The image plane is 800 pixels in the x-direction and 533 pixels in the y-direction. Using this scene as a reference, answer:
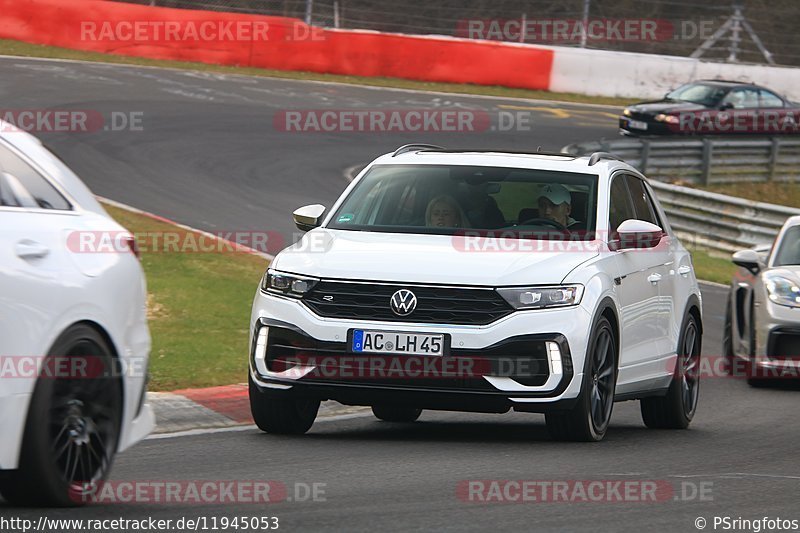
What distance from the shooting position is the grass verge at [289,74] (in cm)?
3231

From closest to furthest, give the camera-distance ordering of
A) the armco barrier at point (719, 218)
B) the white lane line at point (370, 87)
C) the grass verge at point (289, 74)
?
1. the armco barrier at point (719, 218)
2. the white lane line at point (370, 87)
3. the grass verge at point (289, 74)

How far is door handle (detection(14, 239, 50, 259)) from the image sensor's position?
601 centimetres

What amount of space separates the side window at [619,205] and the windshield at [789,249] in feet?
12.8

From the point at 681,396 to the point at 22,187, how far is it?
599 cm

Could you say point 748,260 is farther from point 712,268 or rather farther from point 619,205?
point 712,268

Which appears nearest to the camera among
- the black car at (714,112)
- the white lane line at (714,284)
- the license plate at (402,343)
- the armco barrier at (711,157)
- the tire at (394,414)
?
the license plate at (402,343)

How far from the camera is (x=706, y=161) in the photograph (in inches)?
1177

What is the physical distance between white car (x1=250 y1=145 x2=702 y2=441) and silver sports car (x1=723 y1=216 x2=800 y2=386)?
351 cm

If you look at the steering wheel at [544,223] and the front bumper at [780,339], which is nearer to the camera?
the steering wheel at [544,223]

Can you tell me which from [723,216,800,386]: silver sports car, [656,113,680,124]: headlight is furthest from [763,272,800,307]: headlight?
[656,113,680,124]: headlight

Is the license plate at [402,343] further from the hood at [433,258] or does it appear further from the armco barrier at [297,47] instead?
the armco barrier at [297,47]

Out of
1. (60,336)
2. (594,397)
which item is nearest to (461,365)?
(594,397)

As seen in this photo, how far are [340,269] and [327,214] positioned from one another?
4.10 ft

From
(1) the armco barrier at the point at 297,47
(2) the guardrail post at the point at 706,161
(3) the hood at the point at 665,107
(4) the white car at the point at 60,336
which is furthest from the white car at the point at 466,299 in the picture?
(1) the armco barrier at the point at 297,47
